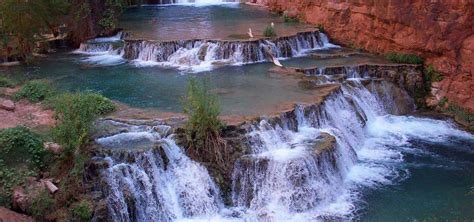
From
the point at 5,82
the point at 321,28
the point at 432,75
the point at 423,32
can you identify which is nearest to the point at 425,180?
the point at 432,75

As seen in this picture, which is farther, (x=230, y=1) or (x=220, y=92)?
(x=230, y=1)

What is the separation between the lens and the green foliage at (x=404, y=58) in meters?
14.9

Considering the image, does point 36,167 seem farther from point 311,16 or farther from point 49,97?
point 311,16

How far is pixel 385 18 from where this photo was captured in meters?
15.7

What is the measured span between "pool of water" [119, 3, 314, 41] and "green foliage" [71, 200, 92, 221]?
893cm

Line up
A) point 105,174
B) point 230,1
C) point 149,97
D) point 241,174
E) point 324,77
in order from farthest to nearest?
1. point 230,1
2. point 324,77
3. point 149,97
4. point 241,174
5. point 105,174

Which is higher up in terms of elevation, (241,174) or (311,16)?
(311,16)

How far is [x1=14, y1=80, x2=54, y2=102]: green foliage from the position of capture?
1199 centimetres

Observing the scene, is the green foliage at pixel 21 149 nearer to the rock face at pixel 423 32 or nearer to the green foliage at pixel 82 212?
the green foliage at pixel 82 212

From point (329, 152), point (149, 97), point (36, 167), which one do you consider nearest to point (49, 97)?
point (149, 97)

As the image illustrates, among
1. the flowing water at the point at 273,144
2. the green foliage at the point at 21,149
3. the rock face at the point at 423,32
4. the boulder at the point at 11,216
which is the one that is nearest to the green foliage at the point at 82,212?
the flowing water at the point at 273,144

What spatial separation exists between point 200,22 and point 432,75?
28.1 ft

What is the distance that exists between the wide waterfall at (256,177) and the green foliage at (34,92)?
2.84 m

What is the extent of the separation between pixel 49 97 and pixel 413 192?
7689 mm
